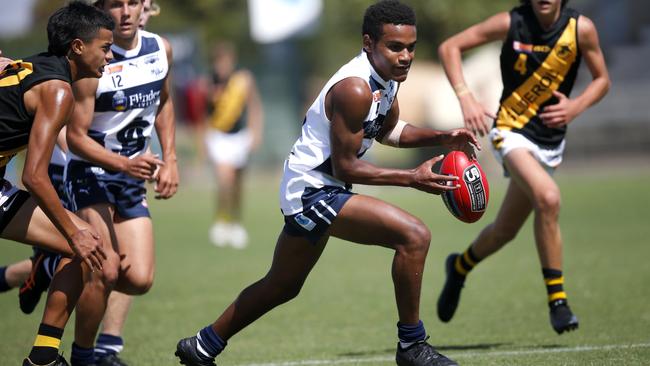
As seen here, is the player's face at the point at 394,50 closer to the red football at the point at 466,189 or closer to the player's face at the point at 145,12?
the red football at the point at 466,189

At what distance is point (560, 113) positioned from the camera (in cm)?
724

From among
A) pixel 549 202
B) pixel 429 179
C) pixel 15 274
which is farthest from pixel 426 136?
pixel 15 274

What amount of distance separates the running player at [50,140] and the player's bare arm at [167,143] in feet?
3.14

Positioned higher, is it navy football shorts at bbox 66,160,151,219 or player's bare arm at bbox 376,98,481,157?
player's bare arm at bbox 376,98,481,157

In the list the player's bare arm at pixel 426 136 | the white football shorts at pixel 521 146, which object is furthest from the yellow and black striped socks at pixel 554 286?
the player's bare arm at pixel 426 136

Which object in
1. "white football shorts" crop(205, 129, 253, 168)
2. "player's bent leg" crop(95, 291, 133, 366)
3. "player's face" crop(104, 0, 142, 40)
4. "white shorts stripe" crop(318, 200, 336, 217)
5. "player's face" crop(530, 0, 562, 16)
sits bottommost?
"white football shorts" crop(205, 129, 253, 168)

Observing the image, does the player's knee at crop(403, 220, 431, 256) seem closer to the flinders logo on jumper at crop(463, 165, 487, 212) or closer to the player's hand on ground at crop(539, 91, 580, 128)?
the flinders logo on jumper at crop(463, 165, 487, 212)

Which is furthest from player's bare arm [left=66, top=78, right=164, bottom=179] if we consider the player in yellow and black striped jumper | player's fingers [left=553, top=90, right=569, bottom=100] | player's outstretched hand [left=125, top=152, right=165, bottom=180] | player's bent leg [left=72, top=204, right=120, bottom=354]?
player's fingers [left=553, top=90, right=569, bottom=100]

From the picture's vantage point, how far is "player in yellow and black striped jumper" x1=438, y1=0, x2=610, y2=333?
7.33 meters

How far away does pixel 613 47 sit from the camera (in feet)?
78.4

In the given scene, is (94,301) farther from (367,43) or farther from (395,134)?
(367,43)

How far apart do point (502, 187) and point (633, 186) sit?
2708 mm

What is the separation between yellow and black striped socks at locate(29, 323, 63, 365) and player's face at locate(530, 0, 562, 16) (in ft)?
13.6

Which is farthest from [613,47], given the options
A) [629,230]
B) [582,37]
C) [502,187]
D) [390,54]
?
[390,54]
